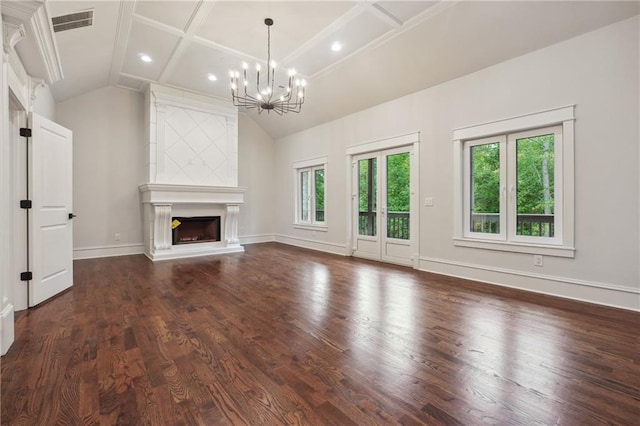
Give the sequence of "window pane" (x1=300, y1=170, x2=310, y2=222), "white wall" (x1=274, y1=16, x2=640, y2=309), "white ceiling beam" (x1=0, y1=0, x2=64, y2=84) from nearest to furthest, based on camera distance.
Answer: "white ceiling beam" (x1=0, y1=0, x2=64, y2=84)
"white wall" (x1=274, y1=16, x2=640, y2=309)
"window pane" (x1=300, y1=170, x2=310, y2=222)

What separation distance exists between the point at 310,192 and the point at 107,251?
455 centimetres

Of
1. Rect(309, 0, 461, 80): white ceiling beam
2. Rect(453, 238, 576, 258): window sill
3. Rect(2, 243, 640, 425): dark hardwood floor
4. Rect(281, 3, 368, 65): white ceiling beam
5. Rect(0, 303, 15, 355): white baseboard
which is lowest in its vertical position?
Rect(2, 243, 640, 425): dark hardwood floor

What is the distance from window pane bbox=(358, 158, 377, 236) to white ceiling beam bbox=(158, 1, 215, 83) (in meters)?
3.57

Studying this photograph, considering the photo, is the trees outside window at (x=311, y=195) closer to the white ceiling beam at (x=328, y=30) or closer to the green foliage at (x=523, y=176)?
the white ceiling beam at (x=328, y=30)

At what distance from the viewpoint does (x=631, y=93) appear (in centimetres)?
301

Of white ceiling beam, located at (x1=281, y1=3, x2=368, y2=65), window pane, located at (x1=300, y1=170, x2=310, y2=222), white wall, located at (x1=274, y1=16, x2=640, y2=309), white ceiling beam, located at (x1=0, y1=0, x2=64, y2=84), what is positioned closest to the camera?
white ceiling beam, located at (x1=0, y1=0, x2=64, y2=84)

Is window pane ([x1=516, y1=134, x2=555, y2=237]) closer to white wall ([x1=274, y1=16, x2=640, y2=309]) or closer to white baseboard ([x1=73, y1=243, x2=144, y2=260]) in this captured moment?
white wall ([x1=274, y1=16, x2=640, y2=309])

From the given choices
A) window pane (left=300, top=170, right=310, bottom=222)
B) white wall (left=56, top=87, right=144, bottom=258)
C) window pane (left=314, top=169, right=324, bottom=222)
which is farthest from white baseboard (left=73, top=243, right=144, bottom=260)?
window pane (left=314, top=169, right=324, bottom=222)

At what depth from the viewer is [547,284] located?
356cm

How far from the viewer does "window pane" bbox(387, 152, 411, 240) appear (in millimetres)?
5285

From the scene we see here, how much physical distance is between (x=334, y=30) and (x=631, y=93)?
3397 mm

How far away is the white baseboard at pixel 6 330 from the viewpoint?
6.84 ft

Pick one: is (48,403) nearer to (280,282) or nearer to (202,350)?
(202,350)

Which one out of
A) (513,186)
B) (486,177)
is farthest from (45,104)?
(513,186)
